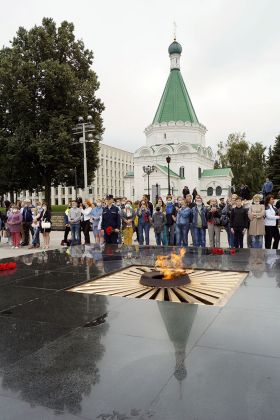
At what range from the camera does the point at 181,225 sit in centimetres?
1246

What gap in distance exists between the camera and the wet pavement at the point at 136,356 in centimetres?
264

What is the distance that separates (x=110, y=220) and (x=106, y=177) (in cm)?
9052

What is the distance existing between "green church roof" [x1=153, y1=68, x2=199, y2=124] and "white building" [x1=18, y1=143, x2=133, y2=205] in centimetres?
3046

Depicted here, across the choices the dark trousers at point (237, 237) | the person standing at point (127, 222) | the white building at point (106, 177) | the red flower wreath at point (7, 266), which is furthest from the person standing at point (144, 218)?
the white building at point (106, 177)

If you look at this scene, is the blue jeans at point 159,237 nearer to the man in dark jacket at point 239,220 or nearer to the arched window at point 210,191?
the man in dark jacket at point 239,220

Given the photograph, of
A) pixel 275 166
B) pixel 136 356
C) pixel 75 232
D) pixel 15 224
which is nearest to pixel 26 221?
pixel 15 224

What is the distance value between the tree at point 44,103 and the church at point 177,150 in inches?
1399

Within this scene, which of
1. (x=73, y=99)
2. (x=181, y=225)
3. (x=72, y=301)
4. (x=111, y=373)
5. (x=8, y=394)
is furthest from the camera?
(x=73, y=99)

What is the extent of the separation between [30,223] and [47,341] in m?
11.4

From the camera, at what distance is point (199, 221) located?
12203mm

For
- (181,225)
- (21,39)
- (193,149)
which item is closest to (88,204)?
(181,225)

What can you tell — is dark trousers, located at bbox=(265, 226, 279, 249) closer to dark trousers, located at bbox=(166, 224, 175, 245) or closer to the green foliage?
dark trousers, located at bbox=(166, 224, 175, 245)

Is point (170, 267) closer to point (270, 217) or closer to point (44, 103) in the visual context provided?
point (270, 217)

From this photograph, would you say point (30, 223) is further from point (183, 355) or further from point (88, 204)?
point (183, 355)
